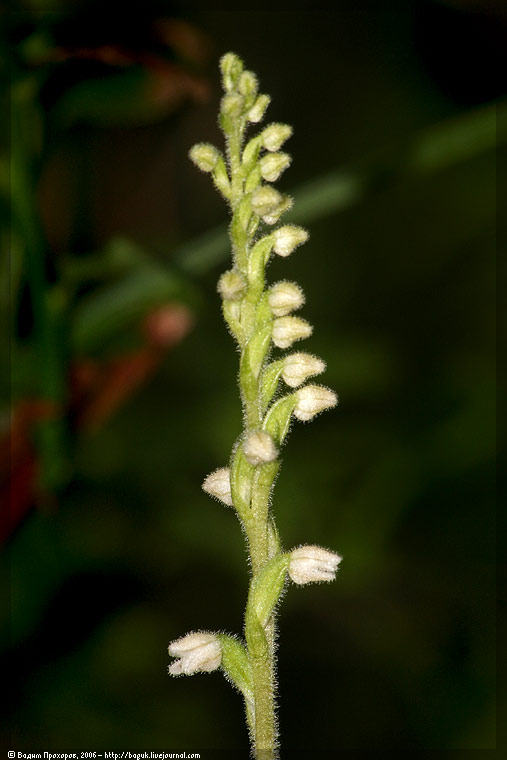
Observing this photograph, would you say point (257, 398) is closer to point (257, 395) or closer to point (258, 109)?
point (257, 395)

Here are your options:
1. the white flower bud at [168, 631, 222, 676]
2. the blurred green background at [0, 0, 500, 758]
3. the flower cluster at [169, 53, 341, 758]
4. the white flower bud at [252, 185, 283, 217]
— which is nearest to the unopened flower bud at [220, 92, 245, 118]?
the flower cluster at [169, 53, 341, 758]

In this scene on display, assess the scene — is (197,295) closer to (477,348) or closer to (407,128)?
(477,348)

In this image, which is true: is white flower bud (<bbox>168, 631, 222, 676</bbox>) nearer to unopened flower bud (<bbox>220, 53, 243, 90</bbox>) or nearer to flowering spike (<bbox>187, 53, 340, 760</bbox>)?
flowering spike (<bbox>187, 53, 340, 760</bbox>)

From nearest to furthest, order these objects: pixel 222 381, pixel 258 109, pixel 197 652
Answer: pixel 197 652 → pixel 258 109 → pixel 222 381

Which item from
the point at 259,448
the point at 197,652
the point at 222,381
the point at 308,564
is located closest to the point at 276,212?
the point at 259,448

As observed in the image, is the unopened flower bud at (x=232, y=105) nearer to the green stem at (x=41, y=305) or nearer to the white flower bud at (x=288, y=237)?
the white flower bud at (x=288, y=237)

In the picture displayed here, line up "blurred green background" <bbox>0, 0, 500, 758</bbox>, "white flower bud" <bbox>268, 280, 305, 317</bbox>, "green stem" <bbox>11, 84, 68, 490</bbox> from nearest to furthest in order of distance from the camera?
"white flower bud" <bbox>268, 280, 305, 317</bbox>, "green stem" <bbox>11, 84, 68, 490</bbox>, "blurred green background" <bbox>0, 0, 500, 758</bbox>

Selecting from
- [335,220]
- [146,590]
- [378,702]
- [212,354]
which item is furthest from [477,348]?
[146,590]
